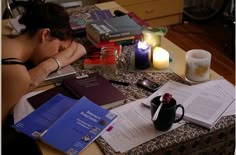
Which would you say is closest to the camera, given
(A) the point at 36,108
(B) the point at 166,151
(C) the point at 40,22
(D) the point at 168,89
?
(B) the point at 166,151

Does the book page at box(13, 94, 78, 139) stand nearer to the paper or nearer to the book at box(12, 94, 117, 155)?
the book at box(12, 94, 117, 155)

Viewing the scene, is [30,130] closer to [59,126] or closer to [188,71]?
[59,126]

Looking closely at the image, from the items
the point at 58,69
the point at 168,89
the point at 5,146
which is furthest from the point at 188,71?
the point at 5,146

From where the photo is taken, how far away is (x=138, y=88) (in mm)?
1659

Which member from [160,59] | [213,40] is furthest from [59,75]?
[213,40]

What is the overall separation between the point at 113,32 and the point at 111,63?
0.22 meters

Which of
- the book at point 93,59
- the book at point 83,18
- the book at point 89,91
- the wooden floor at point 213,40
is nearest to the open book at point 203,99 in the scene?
the book at point 89,91

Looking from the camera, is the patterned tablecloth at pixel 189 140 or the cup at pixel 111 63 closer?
the patterned tablecloth at pixel 189 140

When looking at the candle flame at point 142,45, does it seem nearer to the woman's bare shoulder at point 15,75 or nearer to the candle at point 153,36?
the candle at point 153,36

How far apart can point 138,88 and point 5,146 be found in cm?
58

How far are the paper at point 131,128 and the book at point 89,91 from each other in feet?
0.16

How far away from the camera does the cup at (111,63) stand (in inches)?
69.6

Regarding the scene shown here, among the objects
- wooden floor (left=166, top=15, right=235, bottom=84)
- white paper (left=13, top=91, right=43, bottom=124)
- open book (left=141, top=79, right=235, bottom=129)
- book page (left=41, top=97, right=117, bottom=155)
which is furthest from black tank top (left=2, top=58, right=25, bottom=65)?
wooden floor (left=166, top=15, right=235, bottom=84)

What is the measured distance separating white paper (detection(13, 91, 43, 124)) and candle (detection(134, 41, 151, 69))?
0.51 meters
